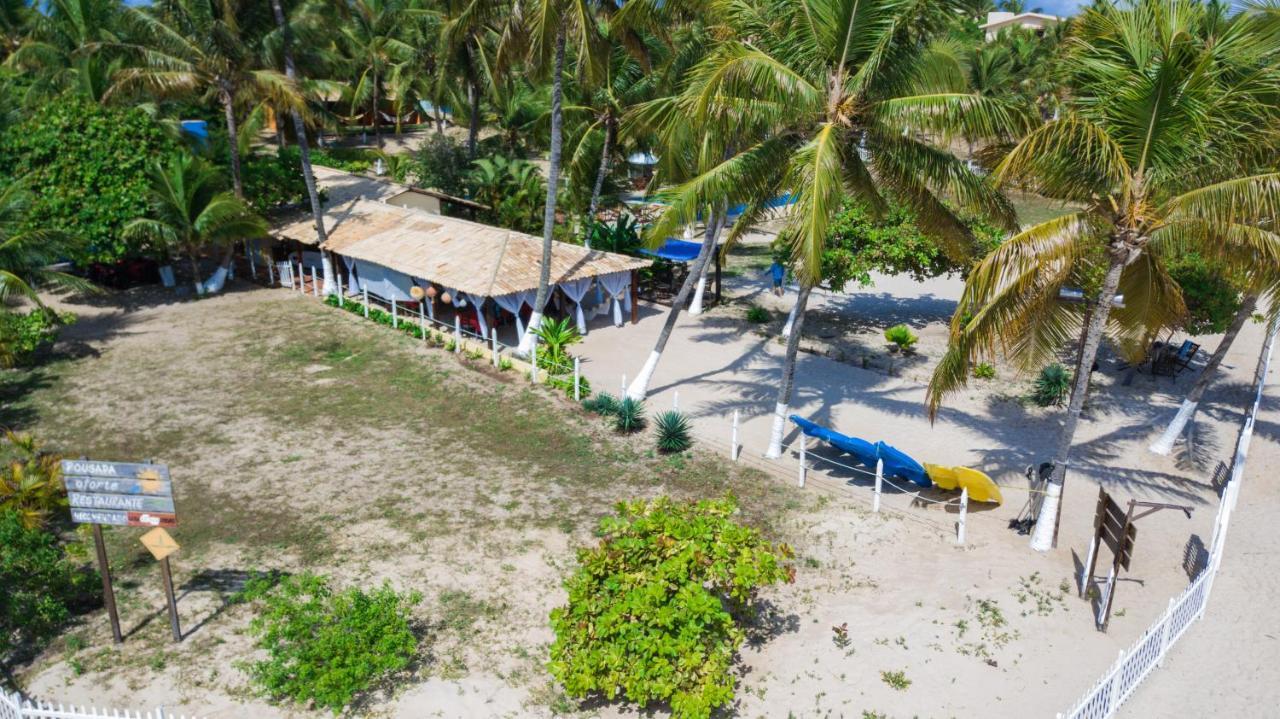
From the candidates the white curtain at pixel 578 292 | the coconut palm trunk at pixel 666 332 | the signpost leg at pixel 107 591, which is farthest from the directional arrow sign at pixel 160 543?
the white curtain at pixel 578 292

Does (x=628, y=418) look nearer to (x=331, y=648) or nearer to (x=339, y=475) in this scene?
(x=339, y=475)

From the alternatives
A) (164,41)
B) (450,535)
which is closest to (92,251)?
(164,41)

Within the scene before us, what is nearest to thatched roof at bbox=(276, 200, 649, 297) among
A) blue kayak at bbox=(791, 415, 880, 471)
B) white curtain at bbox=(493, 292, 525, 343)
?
white curtain at bbox=(493, 292, 525, 343)

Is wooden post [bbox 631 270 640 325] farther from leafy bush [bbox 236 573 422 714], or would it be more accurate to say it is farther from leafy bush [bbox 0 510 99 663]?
leafy bush [bbox 0 510 99 663]

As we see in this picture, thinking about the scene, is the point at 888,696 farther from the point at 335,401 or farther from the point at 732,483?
the point at 335,401

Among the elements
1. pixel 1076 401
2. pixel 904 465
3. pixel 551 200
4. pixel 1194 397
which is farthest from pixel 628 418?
pixel 1194 397
